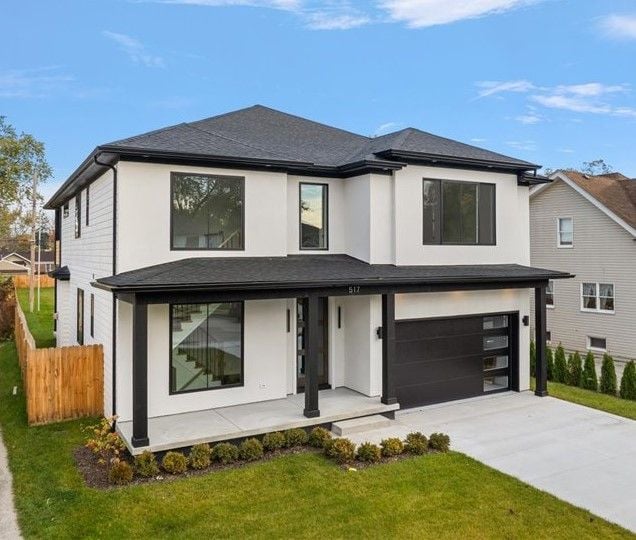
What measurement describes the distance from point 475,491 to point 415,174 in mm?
6823

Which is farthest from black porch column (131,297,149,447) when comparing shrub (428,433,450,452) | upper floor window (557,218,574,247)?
upper floor window (557,218,574,247)

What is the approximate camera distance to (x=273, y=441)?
8.44 meters

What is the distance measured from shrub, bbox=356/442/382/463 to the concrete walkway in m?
4.66

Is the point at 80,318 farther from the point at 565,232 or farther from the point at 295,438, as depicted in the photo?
the point at 565,232

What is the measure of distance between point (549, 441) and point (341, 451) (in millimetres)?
3909

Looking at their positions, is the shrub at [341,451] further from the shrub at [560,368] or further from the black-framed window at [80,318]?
the shrub at [560,368]

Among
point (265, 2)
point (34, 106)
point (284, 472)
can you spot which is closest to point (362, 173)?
point (284, 472)

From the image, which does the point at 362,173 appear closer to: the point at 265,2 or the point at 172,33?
the point at 265,2

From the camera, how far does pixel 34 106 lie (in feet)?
127

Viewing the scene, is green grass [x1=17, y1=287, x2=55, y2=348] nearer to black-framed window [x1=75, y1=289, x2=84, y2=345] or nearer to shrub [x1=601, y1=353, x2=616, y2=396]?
black-framed window [x1=75, y1=289, x2=84, y2=345]

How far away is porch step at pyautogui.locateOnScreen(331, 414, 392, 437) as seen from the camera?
9375mm

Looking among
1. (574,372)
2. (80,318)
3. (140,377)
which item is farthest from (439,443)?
(80,318)

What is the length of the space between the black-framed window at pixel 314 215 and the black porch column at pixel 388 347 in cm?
215

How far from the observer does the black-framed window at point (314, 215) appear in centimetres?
1145
